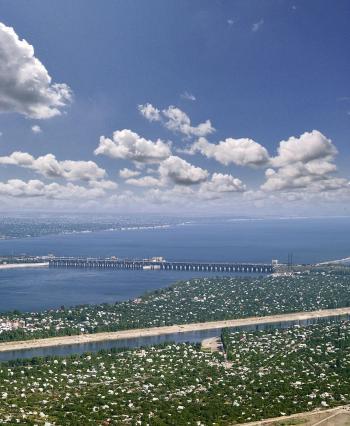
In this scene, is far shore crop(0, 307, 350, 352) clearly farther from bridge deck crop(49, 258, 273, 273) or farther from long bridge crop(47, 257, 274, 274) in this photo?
bridge deck crop(49, 258, 273, 273)

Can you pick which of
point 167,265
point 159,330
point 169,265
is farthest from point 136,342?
point 167,265

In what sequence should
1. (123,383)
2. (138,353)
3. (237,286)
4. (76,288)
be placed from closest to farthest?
(123,383) → (138,353) → (237,286) → (76,288)

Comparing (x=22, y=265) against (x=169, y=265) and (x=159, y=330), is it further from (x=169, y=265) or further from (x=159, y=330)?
(x=159, y=330)

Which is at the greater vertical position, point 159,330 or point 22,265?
point 22,265

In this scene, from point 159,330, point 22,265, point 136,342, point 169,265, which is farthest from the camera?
point 22,265

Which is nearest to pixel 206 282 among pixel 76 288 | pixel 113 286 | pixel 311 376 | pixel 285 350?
pixel 113 286

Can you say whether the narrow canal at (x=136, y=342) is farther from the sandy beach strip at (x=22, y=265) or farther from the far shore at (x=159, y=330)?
the sandy beach strip at (x=22, y=265)

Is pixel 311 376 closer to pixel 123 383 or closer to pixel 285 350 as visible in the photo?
pixel 285 350

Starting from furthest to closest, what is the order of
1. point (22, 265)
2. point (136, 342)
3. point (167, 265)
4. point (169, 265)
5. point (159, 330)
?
point (22, 265) < point (167, 265) < point (169, 265) < point (159, 330) < point (136, 342)
